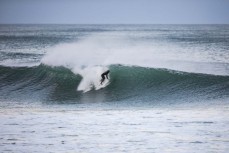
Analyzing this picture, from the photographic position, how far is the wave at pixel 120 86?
44.3 feet

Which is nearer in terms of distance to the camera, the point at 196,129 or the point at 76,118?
the point at 196,129

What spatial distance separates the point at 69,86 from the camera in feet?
53.2

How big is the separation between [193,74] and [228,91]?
3343 mm

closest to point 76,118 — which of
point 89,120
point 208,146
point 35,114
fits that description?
point 89,120

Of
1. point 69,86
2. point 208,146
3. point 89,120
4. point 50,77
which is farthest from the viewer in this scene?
point 50,77

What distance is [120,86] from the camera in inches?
621

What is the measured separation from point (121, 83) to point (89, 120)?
7.03m

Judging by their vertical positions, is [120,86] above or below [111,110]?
below

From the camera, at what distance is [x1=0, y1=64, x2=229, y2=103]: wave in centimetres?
1350

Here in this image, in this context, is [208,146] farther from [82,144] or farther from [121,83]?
[121,83]

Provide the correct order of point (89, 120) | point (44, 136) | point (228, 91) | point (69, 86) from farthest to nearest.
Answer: point (69, 86)
point (228, 91)
point (89, 120)
point (44, 136)

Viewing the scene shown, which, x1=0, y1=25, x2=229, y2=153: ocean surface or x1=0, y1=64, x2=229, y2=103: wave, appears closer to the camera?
x1=0, y1=25, x2=229, y2=153: ocean surface

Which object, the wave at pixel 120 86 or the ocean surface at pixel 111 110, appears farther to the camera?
the wave at pixel 120 86

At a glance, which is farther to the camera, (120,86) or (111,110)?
(120,86)
